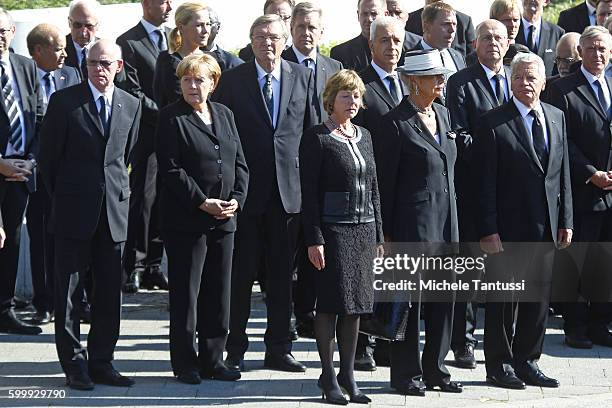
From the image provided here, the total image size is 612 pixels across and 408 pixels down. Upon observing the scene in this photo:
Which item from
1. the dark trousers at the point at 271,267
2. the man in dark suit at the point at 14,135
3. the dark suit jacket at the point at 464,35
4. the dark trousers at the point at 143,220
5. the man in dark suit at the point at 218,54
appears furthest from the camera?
the dark suit jacket at the point at 464,35

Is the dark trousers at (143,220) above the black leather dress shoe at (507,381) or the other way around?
above

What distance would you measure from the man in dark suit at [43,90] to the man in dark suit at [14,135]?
0.15 metres

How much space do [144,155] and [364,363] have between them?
10.8 feet

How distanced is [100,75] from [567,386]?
408 centimetres

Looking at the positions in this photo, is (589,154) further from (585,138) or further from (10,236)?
(10,236)

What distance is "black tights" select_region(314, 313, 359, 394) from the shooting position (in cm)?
944

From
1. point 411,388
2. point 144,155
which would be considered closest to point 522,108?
point 411,388

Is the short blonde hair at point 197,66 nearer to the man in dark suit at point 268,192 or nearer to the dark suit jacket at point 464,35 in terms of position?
the man in dark suit at point 268,192

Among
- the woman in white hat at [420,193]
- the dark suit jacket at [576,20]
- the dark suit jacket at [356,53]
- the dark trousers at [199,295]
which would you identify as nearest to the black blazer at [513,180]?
the woman in white hat at [420,193]

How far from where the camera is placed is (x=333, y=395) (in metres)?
9.40

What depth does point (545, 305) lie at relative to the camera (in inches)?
399

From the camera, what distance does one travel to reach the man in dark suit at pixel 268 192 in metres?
10.4

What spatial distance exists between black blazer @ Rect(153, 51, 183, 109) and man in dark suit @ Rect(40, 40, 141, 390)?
5.20 ft

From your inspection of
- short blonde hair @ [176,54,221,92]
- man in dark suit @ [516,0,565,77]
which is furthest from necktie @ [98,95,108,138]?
man in dark suit @ [516,0,565,77]
